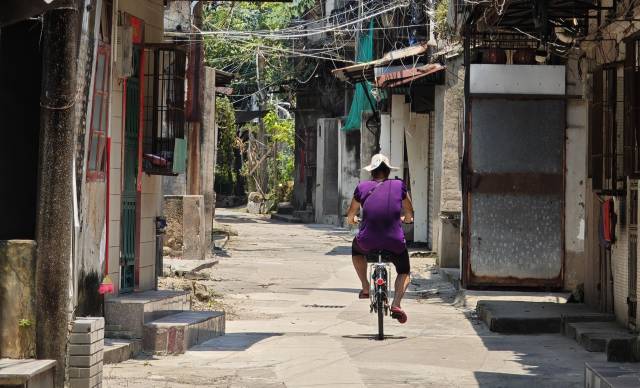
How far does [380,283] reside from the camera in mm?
12102

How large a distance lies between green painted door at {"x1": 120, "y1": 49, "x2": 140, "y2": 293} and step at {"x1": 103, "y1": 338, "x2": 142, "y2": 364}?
178 cm

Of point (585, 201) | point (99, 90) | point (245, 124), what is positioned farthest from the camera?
point (245, 124)

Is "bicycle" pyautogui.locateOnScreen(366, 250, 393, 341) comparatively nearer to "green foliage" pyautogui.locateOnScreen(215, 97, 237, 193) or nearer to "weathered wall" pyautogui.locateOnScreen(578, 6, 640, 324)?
"weathered wall" pyautogui.locateOnScreen(578, 6, 640, 324)

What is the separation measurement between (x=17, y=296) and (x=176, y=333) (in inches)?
116

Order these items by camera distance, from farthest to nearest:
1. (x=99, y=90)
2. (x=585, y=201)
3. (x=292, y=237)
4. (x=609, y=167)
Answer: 1. (x=292, y=237)
2. (x=585, y=201)
3. (x=609, y=167)
4. (x=99, y=90)

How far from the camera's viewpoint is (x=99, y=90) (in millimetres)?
10461

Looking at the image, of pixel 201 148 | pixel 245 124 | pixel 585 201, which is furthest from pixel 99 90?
pixel 245 124

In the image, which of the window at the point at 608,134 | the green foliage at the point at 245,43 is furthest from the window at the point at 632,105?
the green foliage at the point at 245,43

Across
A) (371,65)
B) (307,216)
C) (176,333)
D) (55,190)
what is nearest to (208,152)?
(371,65)

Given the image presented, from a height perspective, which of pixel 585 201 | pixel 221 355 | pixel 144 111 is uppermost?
pixel 144 111

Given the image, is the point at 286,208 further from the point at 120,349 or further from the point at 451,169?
the point at 120,349

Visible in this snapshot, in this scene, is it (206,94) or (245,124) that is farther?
(245,124)

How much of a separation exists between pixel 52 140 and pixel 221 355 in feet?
11.3

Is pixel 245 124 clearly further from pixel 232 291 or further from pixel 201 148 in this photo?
pixel 232 291
